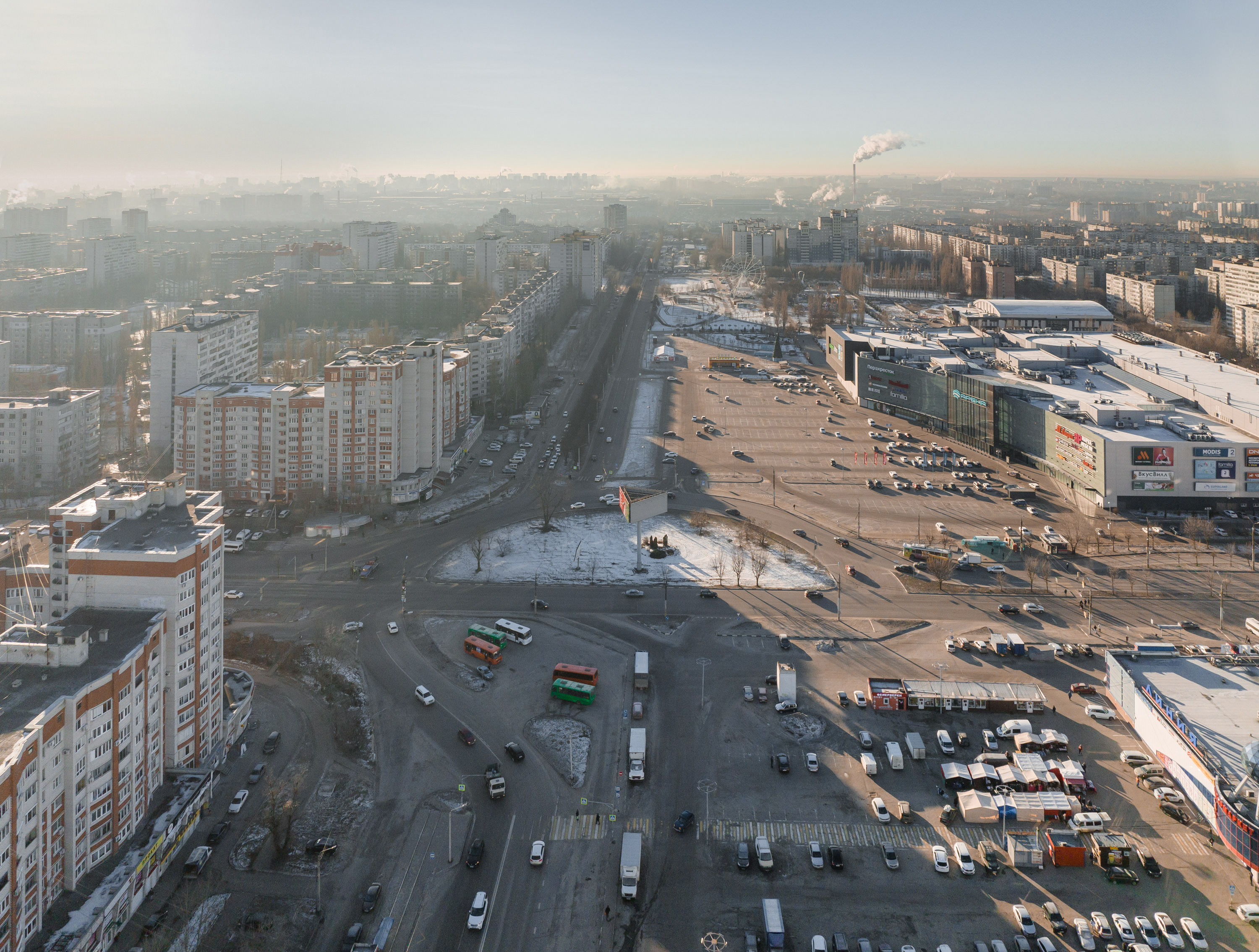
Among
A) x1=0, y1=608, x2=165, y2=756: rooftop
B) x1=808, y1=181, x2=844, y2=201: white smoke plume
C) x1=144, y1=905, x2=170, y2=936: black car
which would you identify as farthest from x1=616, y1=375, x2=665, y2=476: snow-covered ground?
x1=808, y1=181, x2=844, y2=201: white smoke plume

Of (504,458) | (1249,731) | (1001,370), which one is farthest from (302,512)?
(1001,370)

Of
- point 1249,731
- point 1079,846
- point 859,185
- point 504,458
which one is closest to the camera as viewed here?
point 1079,846

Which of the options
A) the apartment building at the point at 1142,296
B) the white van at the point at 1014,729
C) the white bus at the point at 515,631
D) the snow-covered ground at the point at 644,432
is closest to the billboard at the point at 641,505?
the white bus at the point at 515,631

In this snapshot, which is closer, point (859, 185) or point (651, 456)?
point (651, 456)

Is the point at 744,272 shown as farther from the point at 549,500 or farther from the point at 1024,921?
the point at 1024,921

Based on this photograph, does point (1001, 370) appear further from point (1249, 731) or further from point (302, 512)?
point (302, 512)

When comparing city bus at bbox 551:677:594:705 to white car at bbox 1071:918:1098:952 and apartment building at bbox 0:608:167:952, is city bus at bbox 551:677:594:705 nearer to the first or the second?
apartment building at bbox 0:608:167:952

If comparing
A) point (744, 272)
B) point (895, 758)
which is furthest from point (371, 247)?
point (895, 758)
